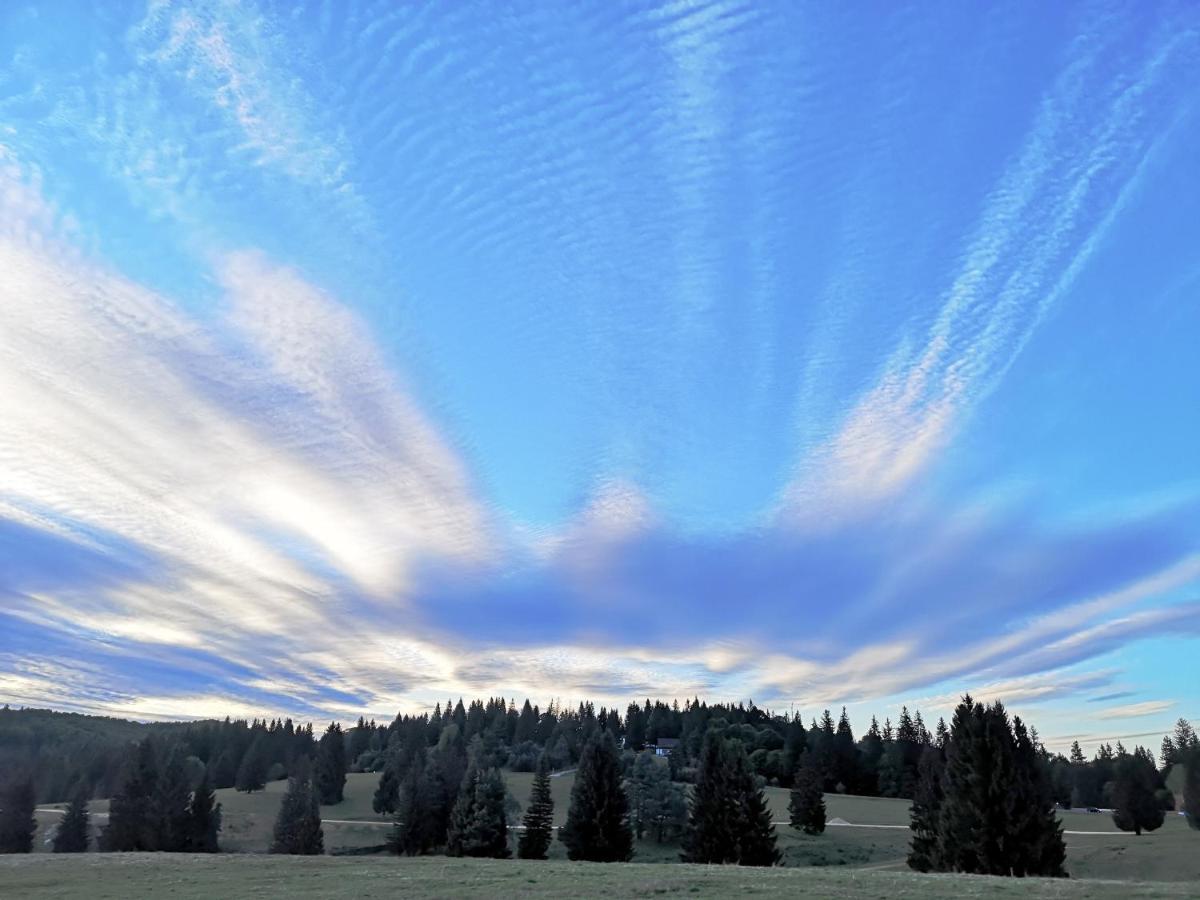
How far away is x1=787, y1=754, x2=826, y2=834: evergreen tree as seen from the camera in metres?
115

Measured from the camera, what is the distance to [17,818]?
106 meters

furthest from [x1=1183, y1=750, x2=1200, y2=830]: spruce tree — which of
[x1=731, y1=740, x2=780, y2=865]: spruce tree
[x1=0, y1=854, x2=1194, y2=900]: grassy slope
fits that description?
[x1=0, y1=854, x2=1194, y2=900]: grassy slope

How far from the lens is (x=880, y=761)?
588 ft

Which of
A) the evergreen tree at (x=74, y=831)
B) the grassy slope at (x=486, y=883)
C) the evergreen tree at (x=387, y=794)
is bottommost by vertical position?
the evergreen tree at (x=74, y=831)

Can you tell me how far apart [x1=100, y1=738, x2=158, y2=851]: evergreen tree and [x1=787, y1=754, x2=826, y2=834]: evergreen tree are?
83894 mm

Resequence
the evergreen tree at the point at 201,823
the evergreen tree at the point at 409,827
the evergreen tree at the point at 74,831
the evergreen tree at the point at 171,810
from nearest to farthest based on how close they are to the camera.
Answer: the evergreen tree at the point at 171,810 → the evergreen tree at the point at 201,823 → the evergreen tree at the point at 409,827 → the evergreen tree at the point at 74,831

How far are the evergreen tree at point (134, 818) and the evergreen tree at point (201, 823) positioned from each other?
4107 mm

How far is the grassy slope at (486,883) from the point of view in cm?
2912

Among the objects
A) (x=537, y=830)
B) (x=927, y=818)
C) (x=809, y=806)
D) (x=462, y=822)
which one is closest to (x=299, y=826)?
(x=462, y=822)

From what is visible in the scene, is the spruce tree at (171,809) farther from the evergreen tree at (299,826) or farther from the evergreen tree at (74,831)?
the evergreen tree at (74,831)

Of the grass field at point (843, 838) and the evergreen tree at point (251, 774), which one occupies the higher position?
the evergreen tree at point (251, 774)

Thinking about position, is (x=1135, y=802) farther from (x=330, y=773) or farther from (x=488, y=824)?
(x=330, y=773)

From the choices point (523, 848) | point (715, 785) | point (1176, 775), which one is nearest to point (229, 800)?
point (523, 848)

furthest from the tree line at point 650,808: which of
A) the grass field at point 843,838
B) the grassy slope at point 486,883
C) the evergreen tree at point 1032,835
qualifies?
the grassy slope at point 486,883
